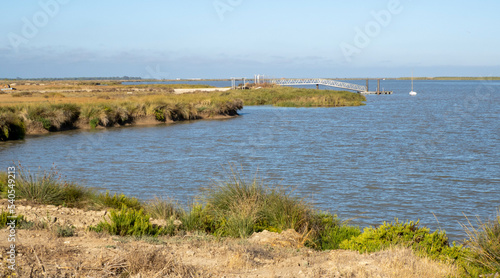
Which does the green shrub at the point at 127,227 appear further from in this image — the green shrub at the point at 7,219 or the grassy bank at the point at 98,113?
the grassy bank at the point at 98,113

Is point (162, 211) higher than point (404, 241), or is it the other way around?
point (404, 241)

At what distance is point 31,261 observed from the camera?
5664mm

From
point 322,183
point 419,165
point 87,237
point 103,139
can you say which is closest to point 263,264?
point 87,237

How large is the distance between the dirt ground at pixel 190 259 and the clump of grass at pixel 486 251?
0.45 m

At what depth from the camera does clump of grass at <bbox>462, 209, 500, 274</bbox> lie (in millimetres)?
5936

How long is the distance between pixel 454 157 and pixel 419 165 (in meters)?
3.03

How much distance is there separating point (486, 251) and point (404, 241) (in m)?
1.23

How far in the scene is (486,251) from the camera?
6223 mm

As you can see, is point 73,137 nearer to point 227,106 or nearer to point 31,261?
point 227,106

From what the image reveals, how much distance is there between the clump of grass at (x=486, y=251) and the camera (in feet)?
19.5

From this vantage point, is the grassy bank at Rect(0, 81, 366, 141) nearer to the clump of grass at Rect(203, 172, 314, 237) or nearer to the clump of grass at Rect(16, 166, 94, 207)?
the clump of grass at Rect(16, 166, 94, 207)

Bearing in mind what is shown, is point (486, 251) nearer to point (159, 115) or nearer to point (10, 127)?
point (10, 127)

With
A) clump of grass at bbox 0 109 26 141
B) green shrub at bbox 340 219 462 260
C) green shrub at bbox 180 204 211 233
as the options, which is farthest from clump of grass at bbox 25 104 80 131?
green shrub at bbox 340 219 462 260

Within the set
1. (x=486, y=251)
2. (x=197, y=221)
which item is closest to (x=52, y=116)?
(x=197, y=221)
